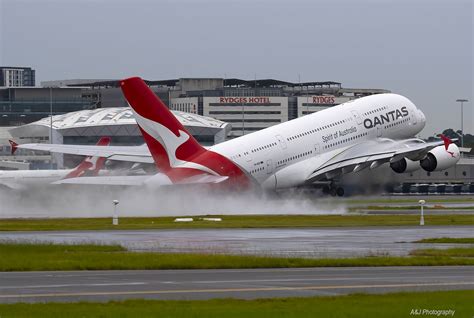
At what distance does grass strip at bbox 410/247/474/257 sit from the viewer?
112 feet

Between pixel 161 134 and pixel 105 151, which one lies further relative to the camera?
pixel 105 151

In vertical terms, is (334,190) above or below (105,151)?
below

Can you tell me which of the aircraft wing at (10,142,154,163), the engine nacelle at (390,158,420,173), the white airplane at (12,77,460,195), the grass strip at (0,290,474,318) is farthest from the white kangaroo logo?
the grass strip at (0,290,474,318)

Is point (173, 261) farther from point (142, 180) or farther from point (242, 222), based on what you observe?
point (142, 180)

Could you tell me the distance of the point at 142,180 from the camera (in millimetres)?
65938

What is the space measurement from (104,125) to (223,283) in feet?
439

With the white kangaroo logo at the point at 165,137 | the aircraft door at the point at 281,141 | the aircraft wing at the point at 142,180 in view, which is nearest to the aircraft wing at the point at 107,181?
the aircraft wing at the point at 142,180

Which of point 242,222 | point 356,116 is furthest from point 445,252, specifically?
point 356,116

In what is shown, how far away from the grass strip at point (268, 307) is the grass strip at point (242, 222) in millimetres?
27902

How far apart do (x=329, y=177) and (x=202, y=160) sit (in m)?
12.2

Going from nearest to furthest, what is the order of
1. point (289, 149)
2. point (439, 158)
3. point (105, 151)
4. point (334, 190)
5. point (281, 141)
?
point (105, 151), point (281, 141), point (289, 149), point (334, 190), point (439, 158)

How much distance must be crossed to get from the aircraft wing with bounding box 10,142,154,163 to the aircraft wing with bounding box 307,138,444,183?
11988 mm

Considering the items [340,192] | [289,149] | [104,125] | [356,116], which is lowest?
[340,192]

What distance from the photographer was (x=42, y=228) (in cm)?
5016
